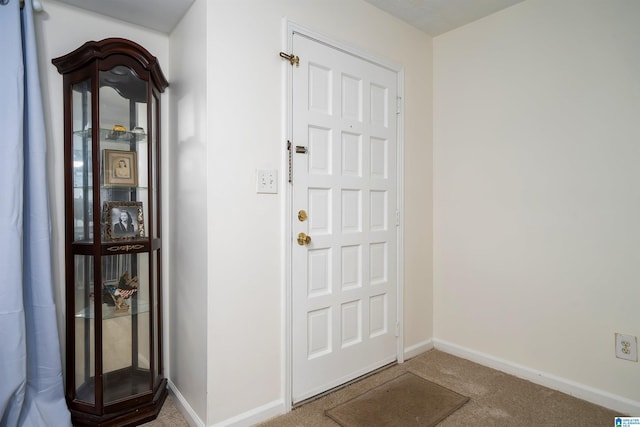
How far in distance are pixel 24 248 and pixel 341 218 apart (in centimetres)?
168

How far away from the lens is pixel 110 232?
1841mm

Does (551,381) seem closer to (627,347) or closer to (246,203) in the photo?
(627,347)

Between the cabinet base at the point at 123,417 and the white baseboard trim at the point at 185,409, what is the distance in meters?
0.12

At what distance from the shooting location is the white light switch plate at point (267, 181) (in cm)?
183

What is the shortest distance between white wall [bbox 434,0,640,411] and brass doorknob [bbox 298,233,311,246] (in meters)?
1.32

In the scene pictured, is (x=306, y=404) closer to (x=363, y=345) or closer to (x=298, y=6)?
(x=363, y=345)

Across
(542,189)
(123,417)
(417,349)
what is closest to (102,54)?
(123,417)

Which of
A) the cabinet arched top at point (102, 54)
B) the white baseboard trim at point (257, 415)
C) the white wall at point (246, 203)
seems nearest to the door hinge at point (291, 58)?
the white wall at point (246, 203)

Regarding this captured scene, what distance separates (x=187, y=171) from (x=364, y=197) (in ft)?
3.73

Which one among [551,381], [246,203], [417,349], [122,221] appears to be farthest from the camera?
[417,349]

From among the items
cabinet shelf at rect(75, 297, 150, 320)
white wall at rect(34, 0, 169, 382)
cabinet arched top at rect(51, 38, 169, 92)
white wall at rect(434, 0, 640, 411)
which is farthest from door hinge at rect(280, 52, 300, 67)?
cabinet shelf at rect(75, 297, 150, 320)

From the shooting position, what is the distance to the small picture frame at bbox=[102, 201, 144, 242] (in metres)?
1.84

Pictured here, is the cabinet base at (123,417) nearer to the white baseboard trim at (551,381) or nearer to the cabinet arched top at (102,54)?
the cabinet arched top at (102,54)

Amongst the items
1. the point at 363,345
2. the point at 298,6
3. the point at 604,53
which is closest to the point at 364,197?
the point at 363,345
